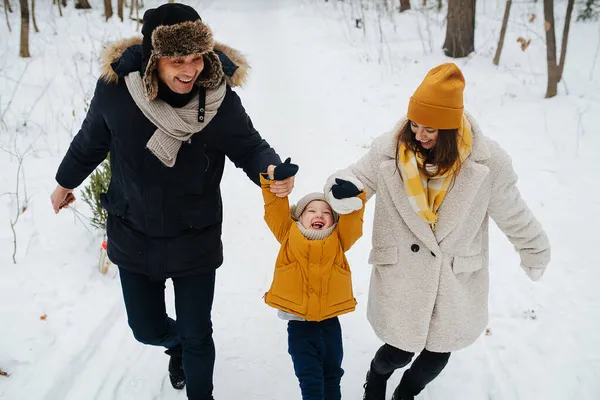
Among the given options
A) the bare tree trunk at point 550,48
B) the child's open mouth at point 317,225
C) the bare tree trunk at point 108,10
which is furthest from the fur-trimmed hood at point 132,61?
the bare tree trunk at point 108,10

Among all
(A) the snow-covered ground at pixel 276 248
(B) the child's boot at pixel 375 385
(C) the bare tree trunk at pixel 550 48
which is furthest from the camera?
(C) the bare tree trunk at pixel 550 48

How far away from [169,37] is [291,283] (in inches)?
47.3

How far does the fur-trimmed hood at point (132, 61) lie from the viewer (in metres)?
1.96

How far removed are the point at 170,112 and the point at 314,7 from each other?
13924mm

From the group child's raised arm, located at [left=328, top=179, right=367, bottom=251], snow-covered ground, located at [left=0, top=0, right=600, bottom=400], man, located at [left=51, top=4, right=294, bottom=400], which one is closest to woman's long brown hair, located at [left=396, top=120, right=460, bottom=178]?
child's raised arm, located at [left=328, top=179, right=367, bottom=251]

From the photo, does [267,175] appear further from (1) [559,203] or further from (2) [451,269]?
(1) [559,203]

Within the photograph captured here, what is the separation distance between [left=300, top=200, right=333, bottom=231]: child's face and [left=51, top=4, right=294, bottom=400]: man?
0.76ft

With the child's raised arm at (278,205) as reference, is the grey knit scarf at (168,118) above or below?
above

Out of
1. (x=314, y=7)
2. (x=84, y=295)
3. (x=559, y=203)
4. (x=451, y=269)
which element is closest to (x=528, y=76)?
(x=559, y=203)

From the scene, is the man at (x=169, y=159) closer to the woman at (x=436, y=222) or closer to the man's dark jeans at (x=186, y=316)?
the man's dark jeans at (x=186, y=316)

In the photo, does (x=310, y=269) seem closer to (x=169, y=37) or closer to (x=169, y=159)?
(x=169, y=159)

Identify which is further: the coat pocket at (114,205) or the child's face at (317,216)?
the child's face at (317,216)

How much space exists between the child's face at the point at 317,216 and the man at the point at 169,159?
23 centimetres

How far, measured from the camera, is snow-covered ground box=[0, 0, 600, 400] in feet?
9.30
